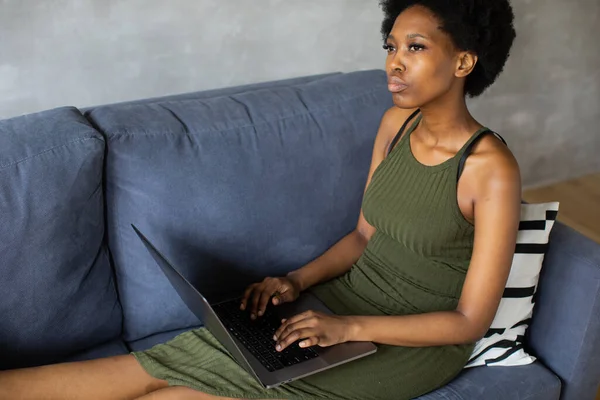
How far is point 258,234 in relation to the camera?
1.66m

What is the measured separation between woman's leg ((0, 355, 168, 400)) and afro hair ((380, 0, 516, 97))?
0.91 meters

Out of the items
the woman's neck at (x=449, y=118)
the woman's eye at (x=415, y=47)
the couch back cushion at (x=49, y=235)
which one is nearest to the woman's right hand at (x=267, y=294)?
the couch back cushion at (x=49, y=235)

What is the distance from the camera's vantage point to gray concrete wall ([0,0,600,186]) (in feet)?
5.72

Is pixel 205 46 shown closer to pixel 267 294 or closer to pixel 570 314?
pixel 267 294

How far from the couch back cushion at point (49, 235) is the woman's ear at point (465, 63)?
0.76 m

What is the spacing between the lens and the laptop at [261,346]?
1269mm

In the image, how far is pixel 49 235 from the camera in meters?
1.42

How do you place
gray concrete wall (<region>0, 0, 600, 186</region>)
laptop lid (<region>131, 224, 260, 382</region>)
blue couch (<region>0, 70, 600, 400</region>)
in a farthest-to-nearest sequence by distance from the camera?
gray concrete wall (<region>0, 0, 600, 186</region>) → blue couch (<region>0, 70, 600, 400</region>) → laptop lid (<region>131, 224, 260, 382</region>)

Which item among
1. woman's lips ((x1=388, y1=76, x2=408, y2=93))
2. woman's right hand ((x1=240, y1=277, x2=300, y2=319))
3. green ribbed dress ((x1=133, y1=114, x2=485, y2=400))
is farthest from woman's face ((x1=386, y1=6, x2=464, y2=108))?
woman's right hand ((x1=240, y1=277, x2=300, y2=319))

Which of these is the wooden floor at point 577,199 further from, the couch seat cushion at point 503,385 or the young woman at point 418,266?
the young woman at point 418,266

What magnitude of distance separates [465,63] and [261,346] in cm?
69

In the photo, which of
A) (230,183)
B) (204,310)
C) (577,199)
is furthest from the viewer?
(577,199)

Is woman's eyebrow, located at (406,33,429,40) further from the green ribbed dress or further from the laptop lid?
the laptop lid

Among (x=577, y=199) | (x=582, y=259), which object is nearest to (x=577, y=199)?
(x=577, y=199)
